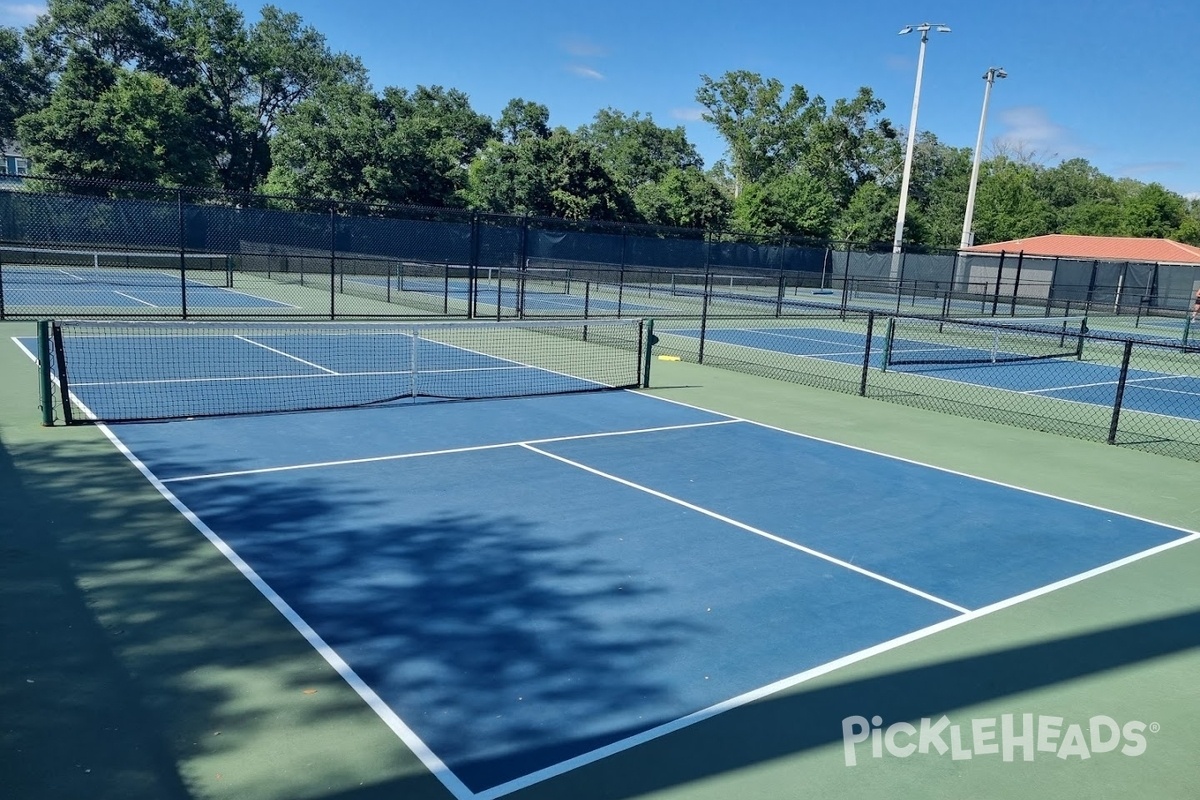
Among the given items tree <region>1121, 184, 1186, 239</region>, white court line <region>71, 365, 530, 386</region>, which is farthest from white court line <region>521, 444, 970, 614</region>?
tree <region>1121, 184, 1186, 239</region>

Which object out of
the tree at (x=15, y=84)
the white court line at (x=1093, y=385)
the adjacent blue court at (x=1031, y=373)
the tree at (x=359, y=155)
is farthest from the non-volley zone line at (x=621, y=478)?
the tree at (x=15, y=84)

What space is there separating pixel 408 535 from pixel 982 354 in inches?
740

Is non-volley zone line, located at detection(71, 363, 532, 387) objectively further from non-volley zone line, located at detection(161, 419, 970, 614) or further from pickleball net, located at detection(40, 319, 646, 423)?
non-volley zone line, located at detection(161, 419, 970, 614)

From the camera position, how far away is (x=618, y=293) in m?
31.0

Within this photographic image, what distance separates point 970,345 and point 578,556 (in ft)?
66.2

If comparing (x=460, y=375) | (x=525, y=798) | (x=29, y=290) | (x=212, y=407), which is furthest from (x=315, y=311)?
(x=525, y=798)

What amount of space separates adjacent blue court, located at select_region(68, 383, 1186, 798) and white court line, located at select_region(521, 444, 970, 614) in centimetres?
2

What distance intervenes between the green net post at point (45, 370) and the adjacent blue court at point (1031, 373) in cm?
1472

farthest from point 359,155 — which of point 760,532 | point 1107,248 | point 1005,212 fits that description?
point 1005,212

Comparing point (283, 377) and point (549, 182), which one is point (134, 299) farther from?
point (549, 182)

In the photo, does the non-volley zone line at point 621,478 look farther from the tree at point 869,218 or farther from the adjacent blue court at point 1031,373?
the tree at point 869,218

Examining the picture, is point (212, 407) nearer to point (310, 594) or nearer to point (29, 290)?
point (310, 594)

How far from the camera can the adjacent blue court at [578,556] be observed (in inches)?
176

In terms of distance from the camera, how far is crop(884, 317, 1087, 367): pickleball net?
19.5 meters
